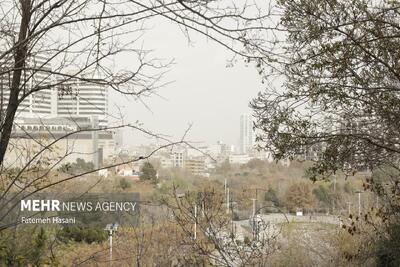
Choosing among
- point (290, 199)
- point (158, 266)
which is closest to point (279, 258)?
point (158, 266)

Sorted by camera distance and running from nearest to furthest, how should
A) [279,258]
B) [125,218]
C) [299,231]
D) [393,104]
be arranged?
1. [393,104]
2. [125,218]
3. [279,258]
4. [299,231]

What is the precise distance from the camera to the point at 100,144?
2143 mm

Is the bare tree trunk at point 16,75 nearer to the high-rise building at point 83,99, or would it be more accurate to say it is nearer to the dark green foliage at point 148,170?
the high-rise building at point 83,99

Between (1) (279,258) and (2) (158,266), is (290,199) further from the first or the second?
(2) (158,266)

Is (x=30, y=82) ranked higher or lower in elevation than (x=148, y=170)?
higher

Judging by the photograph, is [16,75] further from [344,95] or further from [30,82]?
[344,95]

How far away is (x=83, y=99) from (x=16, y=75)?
292mm

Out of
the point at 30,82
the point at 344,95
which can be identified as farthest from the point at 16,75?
the point at 344,95

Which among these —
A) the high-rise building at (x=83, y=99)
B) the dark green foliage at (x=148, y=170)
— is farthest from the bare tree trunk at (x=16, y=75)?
the dark green foliage at (x=148, y=170)

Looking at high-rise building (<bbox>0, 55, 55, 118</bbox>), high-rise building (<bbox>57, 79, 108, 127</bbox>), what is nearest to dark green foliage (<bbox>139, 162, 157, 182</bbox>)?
high-rise building (<bbox>57, 79, 108, 127</bbox>)

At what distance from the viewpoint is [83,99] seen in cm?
194

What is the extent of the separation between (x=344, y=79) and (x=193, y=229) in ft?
6.24

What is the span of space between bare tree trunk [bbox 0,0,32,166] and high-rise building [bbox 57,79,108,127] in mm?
141

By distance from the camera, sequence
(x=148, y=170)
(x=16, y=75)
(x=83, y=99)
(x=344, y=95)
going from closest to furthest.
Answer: (x=16, y=75), (x=83, y=99), (x=148, y=170), (x=344, y=95)
